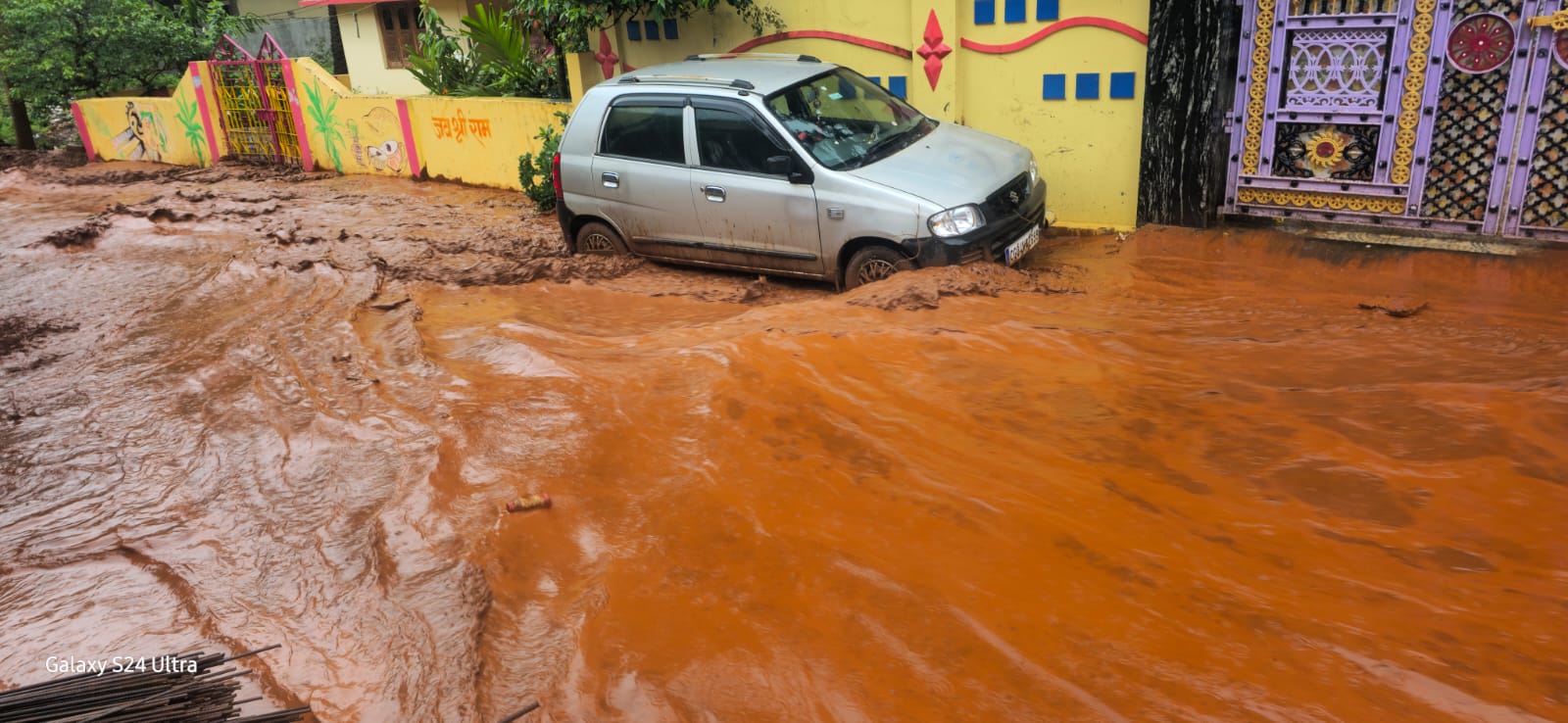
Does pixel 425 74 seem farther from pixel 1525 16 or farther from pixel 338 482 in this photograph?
pixel 1525 16

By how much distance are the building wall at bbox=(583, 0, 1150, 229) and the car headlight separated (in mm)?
2501

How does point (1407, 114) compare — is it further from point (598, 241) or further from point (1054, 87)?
point (598, 241)

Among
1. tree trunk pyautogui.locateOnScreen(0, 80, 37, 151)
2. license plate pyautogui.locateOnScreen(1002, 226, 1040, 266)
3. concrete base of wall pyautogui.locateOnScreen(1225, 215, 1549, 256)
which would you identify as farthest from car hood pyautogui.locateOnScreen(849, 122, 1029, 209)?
tree trunk pyautogui.locateOnScreen(0, 80, 37, 151)

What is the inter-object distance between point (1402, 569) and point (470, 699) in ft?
10.2

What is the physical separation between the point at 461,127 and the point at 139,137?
26.7 feet

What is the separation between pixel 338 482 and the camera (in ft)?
16.1

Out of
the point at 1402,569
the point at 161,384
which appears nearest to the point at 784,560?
the point at 1402,569

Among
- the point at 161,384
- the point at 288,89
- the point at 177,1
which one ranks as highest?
the point at 177,1

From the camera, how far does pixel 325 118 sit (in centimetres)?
1480

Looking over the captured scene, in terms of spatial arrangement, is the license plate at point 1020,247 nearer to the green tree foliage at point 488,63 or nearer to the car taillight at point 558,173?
the car taillight at point 558,173

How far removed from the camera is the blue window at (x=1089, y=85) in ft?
27.2

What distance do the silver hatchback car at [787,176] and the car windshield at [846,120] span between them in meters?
0.01

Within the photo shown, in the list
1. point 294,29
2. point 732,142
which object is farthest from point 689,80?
point 294,29

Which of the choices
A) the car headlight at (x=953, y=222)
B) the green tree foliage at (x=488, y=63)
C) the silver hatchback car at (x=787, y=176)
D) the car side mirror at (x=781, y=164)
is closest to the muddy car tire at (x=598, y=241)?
the silver hatchback car at (x=787, y=176)
